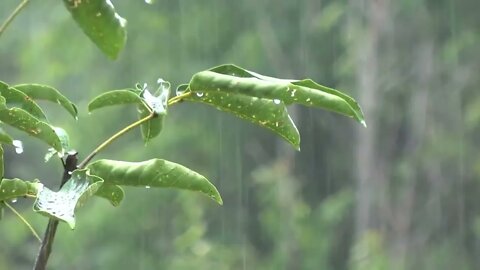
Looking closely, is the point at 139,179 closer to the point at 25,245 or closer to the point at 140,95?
the point at 140,95

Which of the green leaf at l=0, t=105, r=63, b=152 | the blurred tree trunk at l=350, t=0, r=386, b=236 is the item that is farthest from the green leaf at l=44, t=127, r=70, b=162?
the blurred tree trunk at l=350, t=0, r=386, b=236

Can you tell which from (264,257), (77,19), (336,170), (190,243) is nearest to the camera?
(77,19)

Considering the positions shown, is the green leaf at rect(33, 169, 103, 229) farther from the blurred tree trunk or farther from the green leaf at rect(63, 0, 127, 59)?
the blurred tree trunk

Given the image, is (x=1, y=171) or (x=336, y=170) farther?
(x=336, y=170)

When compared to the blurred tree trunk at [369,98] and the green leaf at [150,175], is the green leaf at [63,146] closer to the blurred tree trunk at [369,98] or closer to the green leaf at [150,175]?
the green leaf at [150,175]

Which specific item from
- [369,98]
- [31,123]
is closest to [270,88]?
[31,123]

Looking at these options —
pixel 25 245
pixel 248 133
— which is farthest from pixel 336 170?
pixel 25 245

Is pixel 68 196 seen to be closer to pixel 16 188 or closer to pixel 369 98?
pixel 16 188
